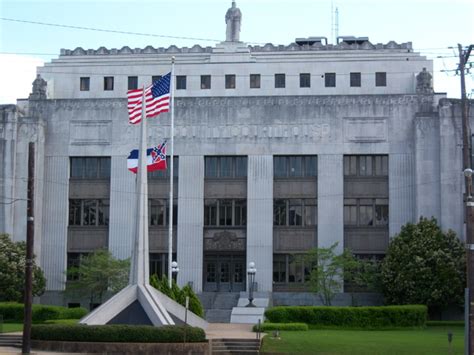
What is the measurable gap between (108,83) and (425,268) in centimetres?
3270

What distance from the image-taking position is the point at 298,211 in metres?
68.0

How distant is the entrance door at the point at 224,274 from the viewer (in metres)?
68.6

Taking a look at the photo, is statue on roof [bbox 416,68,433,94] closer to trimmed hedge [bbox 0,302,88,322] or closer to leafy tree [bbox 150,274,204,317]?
leafy tree [bbox 150,274,204,317]

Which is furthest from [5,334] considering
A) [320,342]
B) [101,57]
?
[101,57]

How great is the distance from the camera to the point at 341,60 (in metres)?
74.9

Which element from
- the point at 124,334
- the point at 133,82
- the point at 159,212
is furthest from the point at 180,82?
the point at 124,334

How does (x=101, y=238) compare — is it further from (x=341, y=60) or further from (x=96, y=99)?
(x=341, y=60)

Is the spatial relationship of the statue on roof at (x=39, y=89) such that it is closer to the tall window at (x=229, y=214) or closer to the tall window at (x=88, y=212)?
the tall window at (x=88, y=212)

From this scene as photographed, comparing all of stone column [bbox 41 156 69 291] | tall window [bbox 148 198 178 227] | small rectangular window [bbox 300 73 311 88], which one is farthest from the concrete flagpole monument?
small rectangular window [bbox 300 73 311 88]

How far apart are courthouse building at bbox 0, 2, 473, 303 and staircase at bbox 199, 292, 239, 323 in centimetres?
140

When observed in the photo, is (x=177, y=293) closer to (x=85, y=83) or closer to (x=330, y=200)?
(x=330, y=200)

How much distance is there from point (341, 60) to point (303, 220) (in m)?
15.7

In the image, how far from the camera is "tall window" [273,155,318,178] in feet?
224

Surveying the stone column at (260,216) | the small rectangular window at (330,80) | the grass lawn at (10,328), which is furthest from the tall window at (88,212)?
the small rectangular window at (330,80)
